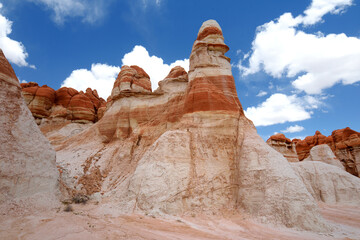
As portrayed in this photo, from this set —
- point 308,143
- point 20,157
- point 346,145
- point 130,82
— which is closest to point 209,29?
point 130,82

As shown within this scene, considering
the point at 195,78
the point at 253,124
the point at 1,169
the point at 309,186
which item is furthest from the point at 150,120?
the point at 309,186

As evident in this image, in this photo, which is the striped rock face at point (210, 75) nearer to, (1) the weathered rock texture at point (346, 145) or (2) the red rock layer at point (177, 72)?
(2) the red rock layer at point (177, 72)

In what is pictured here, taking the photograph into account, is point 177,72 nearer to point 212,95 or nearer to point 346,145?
point 212,95

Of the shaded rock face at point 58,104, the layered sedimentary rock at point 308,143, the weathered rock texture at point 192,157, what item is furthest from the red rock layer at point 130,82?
the layered sedimentary rock at point 308,143

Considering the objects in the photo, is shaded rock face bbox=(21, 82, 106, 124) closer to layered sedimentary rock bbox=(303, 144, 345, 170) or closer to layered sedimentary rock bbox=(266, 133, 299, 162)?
layered sedimentary rock bbox=(266, 133, 299, 162)

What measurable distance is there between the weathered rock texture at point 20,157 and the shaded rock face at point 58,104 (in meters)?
21.4

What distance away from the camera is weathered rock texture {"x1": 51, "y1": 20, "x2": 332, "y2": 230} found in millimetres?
10805

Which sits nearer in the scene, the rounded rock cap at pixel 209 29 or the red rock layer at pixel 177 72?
the rounded rock cap at pixel 209 29

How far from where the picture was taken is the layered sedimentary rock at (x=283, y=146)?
36744 millimetres

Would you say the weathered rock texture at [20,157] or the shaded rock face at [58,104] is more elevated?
the shaded rock face at [58,104]

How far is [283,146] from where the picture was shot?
122ft

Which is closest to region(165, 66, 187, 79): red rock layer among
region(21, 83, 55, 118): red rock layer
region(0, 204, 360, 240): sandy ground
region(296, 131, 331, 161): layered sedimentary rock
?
region(0, 204, 360, 240): sandy ground

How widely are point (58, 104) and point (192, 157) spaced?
28.7 metres

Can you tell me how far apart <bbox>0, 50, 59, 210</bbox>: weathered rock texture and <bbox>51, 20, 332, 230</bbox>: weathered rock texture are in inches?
105
